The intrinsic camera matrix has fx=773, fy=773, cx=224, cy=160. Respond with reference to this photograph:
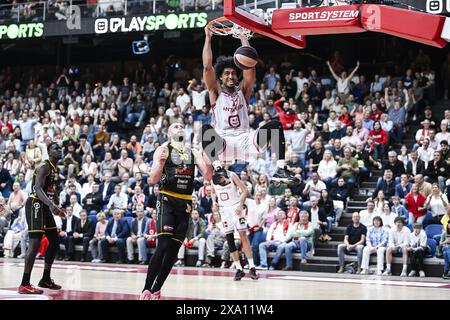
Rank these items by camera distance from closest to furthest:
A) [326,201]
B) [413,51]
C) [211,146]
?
[211,146]
[326,201]
[413,51]

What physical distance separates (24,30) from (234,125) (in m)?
16.1

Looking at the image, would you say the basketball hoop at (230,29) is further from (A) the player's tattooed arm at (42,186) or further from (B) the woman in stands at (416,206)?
(B) the woman in stands at (416,206)

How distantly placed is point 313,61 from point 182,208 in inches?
668

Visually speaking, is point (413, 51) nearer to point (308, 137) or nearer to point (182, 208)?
point (308, 137)

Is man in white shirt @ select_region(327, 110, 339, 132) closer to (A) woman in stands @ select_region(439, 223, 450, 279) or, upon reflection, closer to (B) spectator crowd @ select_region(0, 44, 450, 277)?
(B) spectator crowd @ select_region(0, 44, 450, 277)

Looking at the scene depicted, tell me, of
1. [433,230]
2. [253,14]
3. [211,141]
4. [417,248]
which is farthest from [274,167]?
[211,141]

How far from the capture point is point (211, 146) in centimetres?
1091

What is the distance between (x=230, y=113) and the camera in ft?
34.1

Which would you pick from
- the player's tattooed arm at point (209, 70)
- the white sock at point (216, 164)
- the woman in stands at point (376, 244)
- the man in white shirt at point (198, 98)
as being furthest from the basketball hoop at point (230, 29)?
the man in white shirt at point (198, 98)

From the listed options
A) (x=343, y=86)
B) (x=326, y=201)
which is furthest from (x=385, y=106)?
(x=326, y=201)

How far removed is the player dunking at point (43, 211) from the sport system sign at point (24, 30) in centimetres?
1454

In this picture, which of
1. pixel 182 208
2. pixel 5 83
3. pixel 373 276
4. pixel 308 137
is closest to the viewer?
pixel 182 208

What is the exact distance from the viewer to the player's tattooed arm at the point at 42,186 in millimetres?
10602

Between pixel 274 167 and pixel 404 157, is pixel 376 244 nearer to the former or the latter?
pixel 404 157
